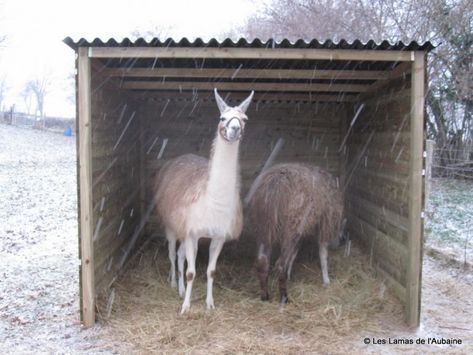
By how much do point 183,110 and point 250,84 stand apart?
143 cm

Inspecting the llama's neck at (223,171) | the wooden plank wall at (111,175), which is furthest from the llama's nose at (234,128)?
the wooden plank wall at (111,175)

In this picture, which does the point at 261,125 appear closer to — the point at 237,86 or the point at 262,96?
the point at 262,96

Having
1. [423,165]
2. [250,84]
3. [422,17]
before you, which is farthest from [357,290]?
[422,17]

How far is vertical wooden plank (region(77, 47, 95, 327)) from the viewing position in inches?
159

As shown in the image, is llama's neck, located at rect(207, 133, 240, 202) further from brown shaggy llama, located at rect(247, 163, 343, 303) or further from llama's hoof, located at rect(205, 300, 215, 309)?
llama's hoof, located at rect(205, 300, 215, 309)

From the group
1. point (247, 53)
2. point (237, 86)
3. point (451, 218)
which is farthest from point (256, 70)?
point (451, 218)

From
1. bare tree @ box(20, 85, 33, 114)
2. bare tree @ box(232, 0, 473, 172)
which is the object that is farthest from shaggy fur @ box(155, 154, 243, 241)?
bare tree @ box(20, 85, 33, 114)

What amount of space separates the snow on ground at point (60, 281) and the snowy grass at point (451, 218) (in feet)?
0.05

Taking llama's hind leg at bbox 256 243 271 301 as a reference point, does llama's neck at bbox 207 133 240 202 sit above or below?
above

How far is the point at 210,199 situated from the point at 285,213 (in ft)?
2.85

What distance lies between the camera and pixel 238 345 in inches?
150

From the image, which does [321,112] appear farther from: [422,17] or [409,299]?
[422,17]

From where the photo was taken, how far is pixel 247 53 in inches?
158

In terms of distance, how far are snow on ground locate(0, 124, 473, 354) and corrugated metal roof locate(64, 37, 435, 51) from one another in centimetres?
245
